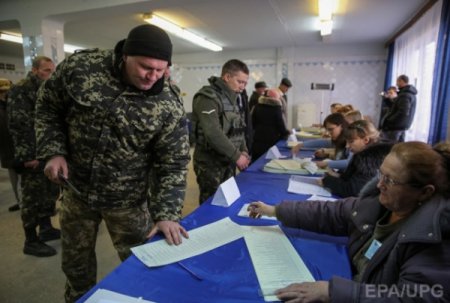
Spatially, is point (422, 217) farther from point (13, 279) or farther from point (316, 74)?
point (316, 74)

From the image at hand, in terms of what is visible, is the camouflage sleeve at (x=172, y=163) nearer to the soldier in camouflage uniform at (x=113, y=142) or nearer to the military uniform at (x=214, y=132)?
the soldier in camouflage uniform at (x=113, y=142)

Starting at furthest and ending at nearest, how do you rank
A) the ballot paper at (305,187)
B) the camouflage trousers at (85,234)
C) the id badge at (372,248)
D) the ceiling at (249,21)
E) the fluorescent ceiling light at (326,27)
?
1. the fluorescent ceiling light at (326,27)
2. the ceiling at (249,21)
3. the ballot paper at (305,187)
4. the camouflage trousers at (85,234)
5. the id badge at (372,248)

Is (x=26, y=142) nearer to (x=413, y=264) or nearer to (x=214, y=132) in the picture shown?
(x=214, y=132)

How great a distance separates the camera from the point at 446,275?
70cm

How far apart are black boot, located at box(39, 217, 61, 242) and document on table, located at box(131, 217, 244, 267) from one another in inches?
73.9

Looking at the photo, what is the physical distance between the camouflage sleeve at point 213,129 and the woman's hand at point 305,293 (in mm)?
1312

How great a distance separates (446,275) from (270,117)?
9.59 ft

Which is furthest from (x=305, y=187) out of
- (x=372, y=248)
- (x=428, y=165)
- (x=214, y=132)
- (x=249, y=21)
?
(x=249, y=21)

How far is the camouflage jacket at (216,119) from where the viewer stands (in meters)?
2.05

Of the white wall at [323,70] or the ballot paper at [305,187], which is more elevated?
the white wall at [323,70]

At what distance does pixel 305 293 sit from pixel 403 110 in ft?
15.0

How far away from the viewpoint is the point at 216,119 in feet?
6.82

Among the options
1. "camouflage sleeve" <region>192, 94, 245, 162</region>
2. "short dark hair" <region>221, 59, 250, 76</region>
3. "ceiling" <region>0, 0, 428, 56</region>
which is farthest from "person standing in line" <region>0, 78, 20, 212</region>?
"short dark hair" <region>221, 59, 250, 76</region>

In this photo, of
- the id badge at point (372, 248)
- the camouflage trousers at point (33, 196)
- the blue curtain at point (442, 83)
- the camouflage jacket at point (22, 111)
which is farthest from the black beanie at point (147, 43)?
the blue curtain at point (442, 83)
